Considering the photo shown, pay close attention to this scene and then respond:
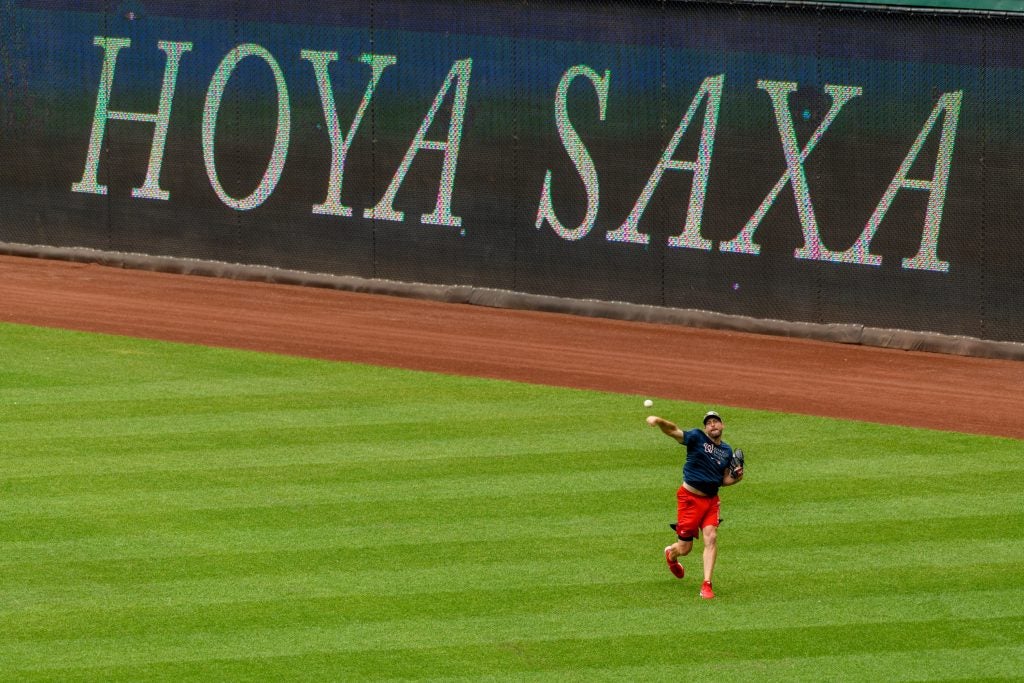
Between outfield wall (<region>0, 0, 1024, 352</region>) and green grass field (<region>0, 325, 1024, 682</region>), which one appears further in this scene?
outfield wall (<region>0, 0, 1024, 352</region>)

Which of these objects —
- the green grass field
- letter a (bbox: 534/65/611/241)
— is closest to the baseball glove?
the green grass field

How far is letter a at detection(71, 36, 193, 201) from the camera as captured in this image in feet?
83.9

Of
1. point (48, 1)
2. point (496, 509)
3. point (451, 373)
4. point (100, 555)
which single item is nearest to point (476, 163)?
point (451, 373)

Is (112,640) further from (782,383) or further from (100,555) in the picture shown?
(782,383)

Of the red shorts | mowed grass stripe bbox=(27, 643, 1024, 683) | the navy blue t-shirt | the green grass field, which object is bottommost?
mowed grass stripe bbox=(27, 643, 1024, 683)

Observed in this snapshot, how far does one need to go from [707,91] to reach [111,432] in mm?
9047

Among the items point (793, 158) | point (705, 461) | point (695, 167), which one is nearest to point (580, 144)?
point (695, 167)

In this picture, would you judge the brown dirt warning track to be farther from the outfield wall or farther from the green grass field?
the green grass field

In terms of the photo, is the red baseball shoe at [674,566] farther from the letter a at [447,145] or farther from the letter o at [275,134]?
the letter o at [275,134]

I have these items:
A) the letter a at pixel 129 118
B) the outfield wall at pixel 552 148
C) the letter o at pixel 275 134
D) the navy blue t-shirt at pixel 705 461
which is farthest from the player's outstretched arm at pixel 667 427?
the letter a at pixel 129 118

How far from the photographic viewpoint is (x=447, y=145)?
24.0m

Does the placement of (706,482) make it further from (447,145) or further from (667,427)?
(447,145)

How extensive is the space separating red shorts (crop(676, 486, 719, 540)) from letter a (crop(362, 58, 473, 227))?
11745mm

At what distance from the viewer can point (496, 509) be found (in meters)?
14.5
